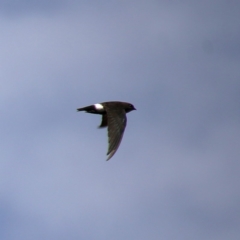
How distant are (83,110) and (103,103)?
103cm

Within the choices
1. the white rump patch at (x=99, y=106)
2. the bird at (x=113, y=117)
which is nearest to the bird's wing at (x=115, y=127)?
the bird at (x=113, y=117)

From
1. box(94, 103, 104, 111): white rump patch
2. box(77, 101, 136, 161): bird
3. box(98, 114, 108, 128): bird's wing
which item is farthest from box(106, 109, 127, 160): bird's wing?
box(98, 114, 108, 128): bird's wing

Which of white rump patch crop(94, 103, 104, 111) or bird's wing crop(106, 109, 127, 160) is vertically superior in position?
white rump patch crop(94, 103, 104, 111)

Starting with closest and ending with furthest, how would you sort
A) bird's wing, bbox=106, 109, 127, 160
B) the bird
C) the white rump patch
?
1. bird's wing, bbox=106, 109, 127, 160
2. the bird
3. the white rump patch

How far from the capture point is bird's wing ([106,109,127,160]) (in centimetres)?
3359

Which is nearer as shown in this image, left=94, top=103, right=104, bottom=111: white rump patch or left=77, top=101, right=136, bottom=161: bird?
left=77, top=101, right=136, bottom=161: bird

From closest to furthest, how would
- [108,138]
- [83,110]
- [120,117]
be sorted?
[108,138] → [120,117] → [83,110]

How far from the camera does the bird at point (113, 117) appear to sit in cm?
3400

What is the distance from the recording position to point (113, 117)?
3691cm

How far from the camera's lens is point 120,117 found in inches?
1451

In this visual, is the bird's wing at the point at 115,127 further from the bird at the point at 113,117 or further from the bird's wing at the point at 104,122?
the bird's wing at the point at 104,122

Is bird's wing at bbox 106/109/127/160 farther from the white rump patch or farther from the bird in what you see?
the white rump patch

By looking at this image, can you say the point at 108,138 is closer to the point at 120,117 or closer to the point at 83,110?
the point at 120,117

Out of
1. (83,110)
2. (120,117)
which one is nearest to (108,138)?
(120,117)
